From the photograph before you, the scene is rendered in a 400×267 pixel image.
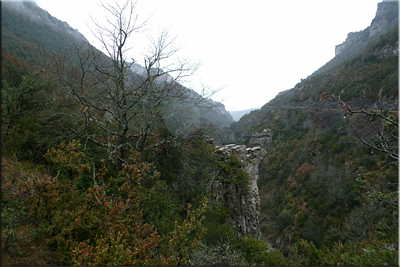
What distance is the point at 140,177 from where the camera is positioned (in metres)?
3.37

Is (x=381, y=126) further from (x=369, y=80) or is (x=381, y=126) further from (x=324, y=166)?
(x=369, y=80)

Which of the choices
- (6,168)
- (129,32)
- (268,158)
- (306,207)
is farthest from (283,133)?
(6,168)

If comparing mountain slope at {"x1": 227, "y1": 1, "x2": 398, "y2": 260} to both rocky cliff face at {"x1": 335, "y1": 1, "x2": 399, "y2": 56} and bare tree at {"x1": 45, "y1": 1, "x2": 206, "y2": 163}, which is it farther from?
rocky cliff face at {"x1": 335, "y1": 1, "x2": 399, "y2": 56}

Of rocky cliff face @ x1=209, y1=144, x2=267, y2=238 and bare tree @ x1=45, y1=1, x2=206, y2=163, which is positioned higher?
bare tree @ x1=45, y1=1, x2=206, y2=163

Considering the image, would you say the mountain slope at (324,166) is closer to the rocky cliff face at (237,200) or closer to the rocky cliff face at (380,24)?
the rocky cliff face at (237,200)

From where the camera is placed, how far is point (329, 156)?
23.3 meters

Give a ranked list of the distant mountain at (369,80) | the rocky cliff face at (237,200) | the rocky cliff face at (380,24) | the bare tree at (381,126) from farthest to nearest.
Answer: the rocky cliff face at (380,24) < the distant mountain at (369,80) < the rocky cliff face at (237,200) < the bare tree at (381,126)

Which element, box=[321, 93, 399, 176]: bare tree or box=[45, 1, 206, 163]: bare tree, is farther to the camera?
box=[45, 1, 206, 163]: bare tree

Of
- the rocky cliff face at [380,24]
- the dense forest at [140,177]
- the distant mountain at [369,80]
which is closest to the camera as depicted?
the dense forest at [140,177]

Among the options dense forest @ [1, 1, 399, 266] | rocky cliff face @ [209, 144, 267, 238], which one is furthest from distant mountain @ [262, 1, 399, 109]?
rocky cliff face @ [209, 144, 267, 238]

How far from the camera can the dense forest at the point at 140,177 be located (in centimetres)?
268

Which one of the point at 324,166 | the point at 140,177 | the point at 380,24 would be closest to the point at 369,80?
the point at 324,166

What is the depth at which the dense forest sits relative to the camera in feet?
8.79

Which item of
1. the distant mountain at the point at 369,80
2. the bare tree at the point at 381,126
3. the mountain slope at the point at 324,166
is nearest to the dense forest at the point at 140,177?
the bare tree at the point at 381,126
